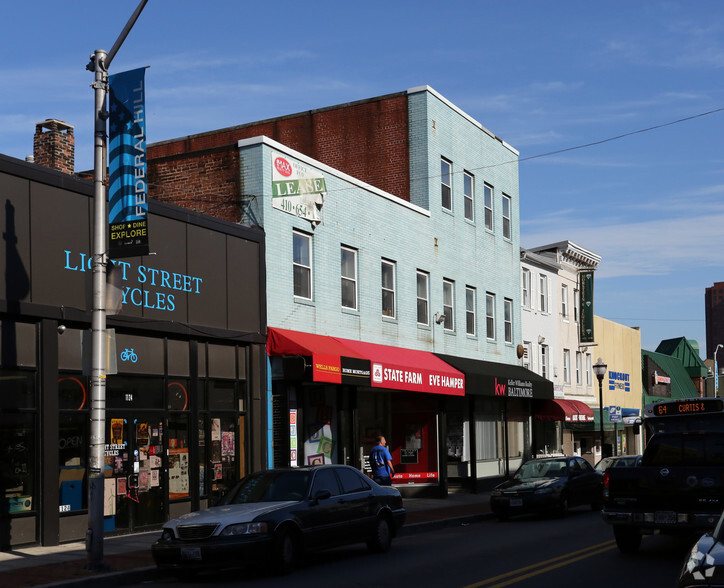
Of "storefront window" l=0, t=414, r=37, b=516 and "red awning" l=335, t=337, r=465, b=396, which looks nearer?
"storefront window" l=0, t=414, r=37, b=516

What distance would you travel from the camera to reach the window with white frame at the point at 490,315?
32.5 metres

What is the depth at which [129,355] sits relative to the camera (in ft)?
57.2

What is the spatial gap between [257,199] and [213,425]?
5.05 meters

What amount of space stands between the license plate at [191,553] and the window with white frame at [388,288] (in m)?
14.4

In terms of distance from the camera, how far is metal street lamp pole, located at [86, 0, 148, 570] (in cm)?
1253

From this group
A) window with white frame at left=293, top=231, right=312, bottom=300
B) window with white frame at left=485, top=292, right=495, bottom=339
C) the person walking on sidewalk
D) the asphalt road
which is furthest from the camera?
window with white frame at left=485, top=292, right=495, bottom=339

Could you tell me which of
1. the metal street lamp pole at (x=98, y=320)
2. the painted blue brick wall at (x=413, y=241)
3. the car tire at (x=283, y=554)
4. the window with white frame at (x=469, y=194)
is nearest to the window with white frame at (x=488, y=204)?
the painted blue brick wall at (x=413, y=241)

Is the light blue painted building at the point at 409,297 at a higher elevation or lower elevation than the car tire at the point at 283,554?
higher

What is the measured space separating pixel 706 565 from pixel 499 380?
2315 cm

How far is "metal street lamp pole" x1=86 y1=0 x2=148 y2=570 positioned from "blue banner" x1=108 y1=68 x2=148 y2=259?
0.80 ft

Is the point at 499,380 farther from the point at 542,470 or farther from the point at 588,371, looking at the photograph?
the point at 588,371

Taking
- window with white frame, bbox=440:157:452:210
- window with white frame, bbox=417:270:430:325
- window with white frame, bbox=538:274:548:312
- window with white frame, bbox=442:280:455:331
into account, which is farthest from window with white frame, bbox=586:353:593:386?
window with white frame, bbox=417:270:430:325

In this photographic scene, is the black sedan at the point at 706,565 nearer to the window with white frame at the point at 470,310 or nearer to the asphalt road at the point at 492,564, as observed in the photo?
the asphalt road at the point at 492,564

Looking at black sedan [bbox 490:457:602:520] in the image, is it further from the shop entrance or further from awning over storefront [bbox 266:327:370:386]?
the shop entrance
